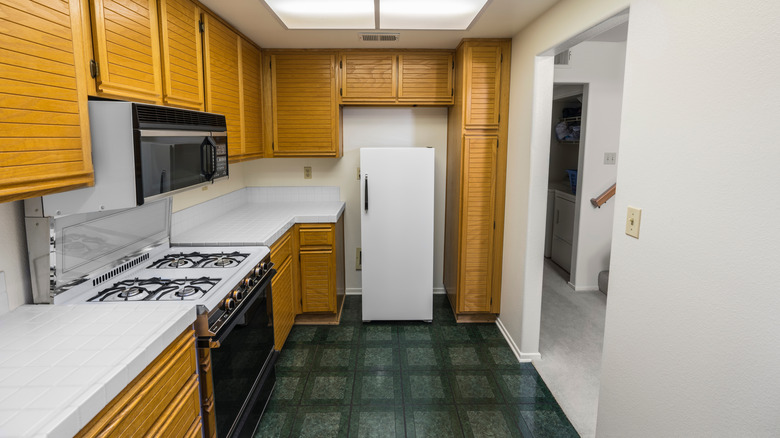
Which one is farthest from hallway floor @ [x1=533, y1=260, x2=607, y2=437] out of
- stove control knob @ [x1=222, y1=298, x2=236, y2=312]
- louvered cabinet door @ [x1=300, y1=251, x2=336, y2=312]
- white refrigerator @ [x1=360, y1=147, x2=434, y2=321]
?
stove control knob @ [x1=222, y1=298, x2=236, y2=312]

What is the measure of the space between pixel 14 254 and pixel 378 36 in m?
2.51

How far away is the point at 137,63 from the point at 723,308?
2275mm

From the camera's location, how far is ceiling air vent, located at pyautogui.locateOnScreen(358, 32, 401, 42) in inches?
122

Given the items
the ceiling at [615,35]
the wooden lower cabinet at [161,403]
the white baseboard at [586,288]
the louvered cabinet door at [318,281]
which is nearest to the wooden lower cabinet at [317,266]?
the louvered cabinet door at [318,281]

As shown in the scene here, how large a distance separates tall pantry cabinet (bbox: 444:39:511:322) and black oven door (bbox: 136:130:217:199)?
1.88 m

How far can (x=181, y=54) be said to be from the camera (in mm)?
2195

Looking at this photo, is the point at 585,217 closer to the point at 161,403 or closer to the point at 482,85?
the point at 482,85

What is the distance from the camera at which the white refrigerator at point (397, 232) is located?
342cm

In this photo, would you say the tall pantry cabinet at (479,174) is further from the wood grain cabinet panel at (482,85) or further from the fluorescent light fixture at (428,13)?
the fluorescent light fixture at (428,13)

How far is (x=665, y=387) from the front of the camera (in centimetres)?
146

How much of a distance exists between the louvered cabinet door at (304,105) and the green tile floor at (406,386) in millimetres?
1541

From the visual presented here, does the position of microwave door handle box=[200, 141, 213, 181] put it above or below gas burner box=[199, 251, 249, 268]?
above

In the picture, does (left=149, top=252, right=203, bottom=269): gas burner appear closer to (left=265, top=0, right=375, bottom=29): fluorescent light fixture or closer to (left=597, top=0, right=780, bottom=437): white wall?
(left=265, top=0, right=375, bottom=29): fluorescent light fixture

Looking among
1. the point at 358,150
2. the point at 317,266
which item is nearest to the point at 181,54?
the point at 317,266
